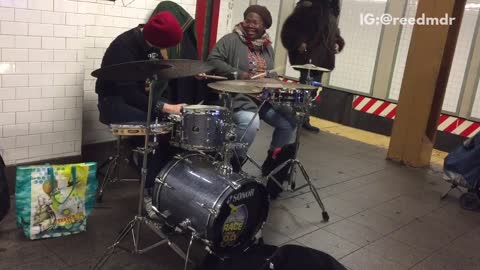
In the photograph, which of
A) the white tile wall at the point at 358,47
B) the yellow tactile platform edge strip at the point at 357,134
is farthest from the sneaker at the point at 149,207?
the white tile wall at the point at 358,47

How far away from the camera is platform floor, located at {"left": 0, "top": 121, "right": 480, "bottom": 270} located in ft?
8.14

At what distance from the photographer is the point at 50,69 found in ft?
9.98

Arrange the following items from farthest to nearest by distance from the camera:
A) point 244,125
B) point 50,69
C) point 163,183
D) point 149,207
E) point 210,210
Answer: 1. point 244,125
2. point 50,69
3. point 149,207
4. point 163,183
5. point 210,210

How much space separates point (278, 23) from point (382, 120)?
2079mm

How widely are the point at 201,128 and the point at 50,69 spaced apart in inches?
48.8

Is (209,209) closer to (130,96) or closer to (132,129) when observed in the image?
(132,129)

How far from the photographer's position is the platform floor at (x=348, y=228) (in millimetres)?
2482

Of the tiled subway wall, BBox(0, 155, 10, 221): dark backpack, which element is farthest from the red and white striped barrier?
BBox(0, 155, 10, 221): dark backpack

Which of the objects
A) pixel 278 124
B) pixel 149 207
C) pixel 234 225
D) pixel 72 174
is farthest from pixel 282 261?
pixel 278 124

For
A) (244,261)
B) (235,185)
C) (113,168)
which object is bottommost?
(244,261)

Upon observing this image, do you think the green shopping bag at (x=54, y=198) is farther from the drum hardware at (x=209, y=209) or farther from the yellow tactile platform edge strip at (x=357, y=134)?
the yellow tactile platform edge strip at (x=357, y=134)

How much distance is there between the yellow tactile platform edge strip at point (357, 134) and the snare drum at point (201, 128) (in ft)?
11.3

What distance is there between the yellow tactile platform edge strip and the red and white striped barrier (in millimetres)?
A: 293

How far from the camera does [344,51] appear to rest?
6.14 meters
